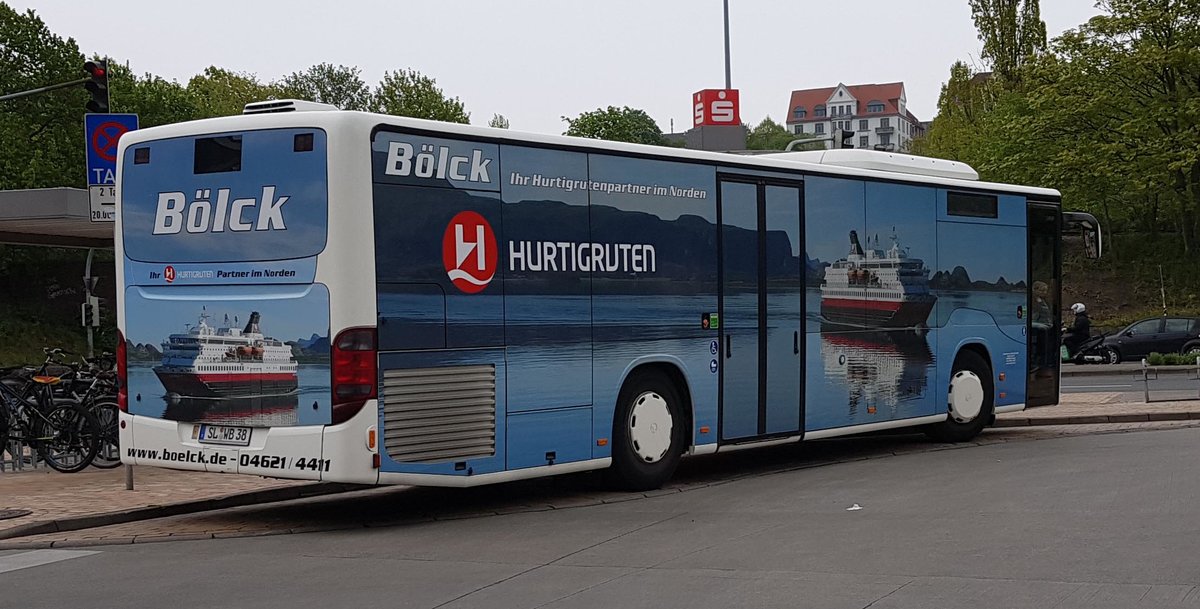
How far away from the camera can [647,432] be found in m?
12.5

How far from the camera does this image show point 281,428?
10289 millimetres

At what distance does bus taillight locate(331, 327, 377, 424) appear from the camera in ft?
33.0

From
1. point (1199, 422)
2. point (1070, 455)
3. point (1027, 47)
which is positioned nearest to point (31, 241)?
point (1070, 455)

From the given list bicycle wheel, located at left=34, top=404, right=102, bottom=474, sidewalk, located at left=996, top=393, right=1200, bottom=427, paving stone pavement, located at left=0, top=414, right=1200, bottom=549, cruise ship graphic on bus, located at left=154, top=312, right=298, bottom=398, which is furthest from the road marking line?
sidewalk, located at left=996, top=393, right=1200, bottom=427

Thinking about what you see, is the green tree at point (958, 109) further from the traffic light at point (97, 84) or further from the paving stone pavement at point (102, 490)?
the paving stone pavement at point (102, 490)

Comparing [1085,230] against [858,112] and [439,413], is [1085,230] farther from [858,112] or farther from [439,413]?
[858,112]

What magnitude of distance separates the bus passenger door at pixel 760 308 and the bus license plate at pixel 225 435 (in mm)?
4676

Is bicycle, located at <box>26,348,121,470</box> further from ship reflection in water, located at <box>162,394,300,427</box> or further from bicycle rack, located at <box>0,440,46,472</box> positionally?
ship reflection in water, located at <box>162,394,300,427</box>

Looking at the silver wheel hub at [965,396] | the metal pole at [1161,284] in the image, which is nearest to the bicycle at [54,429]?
the silver wheel hub at [965,396]

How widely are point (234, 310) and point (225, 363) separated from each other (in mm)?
406

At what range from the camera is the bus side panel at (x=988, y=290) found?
16.2 meters

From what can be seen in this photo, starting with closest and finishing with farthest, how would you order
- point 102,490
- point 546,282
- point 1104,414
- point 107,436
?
point 546,282
point 102,490
point 107,436
point 1104,414

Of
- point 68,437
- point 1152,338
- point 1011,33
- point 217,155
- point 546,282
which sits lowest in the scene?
point 1152,338

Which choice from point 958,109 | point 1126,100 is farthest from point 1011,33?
point 1126,100
